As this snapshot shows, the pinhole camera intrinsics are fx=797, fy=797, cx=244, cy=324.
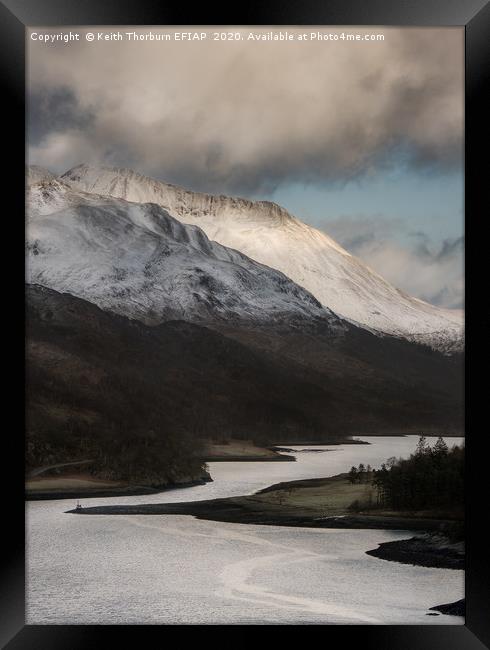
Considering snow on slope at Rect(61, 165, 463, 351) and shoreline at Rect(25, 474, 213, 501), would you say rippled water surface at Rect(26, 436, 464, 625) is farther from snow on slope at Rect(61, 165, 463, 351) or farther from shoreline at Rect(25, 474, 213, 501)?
snow on slope at Rect(61, 165, 463, 351)

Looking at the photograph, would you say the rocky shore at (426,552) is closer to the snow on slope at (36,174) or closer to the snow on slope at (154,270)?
the snow on slope at (154,270)

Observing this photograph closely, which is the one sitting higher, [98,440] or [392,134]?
[392,134]

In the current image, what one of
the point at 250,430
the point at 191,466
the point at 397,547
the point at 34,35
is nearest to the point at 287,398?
the point at 250,430

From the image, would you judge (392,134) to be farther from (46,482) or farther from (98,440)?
(46,482)

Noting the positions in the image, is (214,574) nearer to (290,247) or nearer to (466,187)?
(290,247)

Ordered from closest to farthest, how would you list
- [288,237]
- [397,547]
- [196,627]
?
[196,627] < [397,547] < [288,237]

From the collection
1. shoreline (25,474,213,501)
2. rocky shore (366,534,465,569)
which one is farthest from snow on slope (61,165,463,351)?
shoreline (25,474,213,501)
